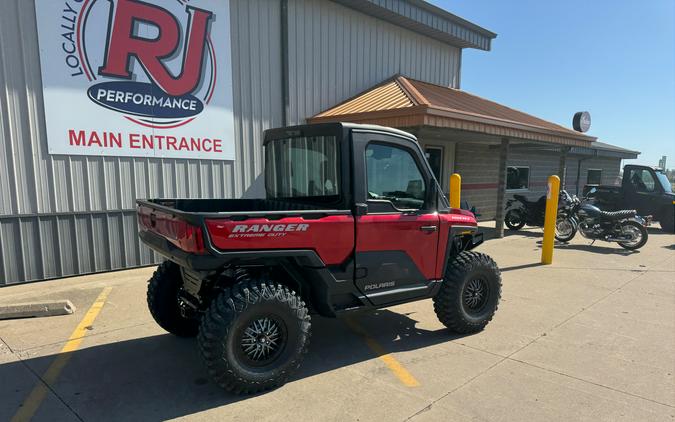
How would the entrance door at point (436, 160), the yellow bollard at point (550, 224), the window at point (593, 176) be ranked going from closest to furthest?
the yellow bollard at point (550, 224), the entrance door at point (436, 160), the window at point (593, 176)

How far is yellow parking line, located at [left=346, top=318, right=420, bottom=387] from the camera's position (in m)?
3.49

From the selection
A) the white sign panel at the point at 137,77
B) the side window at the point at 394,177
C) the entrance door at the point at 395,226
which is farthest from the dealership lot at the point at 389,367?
the white sign panel at the point at 137,77

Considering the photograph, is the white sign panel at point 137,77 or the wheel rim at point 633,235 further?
the wheel rim at point 633,235

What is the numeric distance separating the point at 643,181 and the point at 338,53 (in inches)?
Result: 427

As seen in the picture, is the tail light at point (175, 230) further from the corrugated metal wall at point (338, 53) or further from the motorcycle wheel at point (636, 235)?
the motorcycle wheel at point (636, 235)

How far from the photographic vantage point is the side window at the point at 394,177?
12.3 feet

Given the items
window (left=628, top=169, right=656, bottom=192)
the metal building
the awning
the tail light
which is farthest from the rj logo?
window (left=628, top=169, right=656, bottom=192)

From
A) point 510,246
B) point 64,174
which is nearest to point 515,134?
point 510,246

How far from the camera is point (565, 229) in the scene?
33.9ft

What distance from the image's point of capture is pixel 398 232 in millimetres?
3822

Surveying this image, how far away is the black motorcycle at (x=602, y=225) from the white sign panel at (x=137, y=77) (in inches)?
326

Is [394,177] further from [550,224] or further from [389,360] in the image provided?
[550,224]

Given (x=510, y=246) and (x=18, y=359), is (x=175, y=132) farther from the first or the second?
(x=510, y=246)

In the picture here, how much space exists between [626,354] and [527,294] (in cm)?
203
